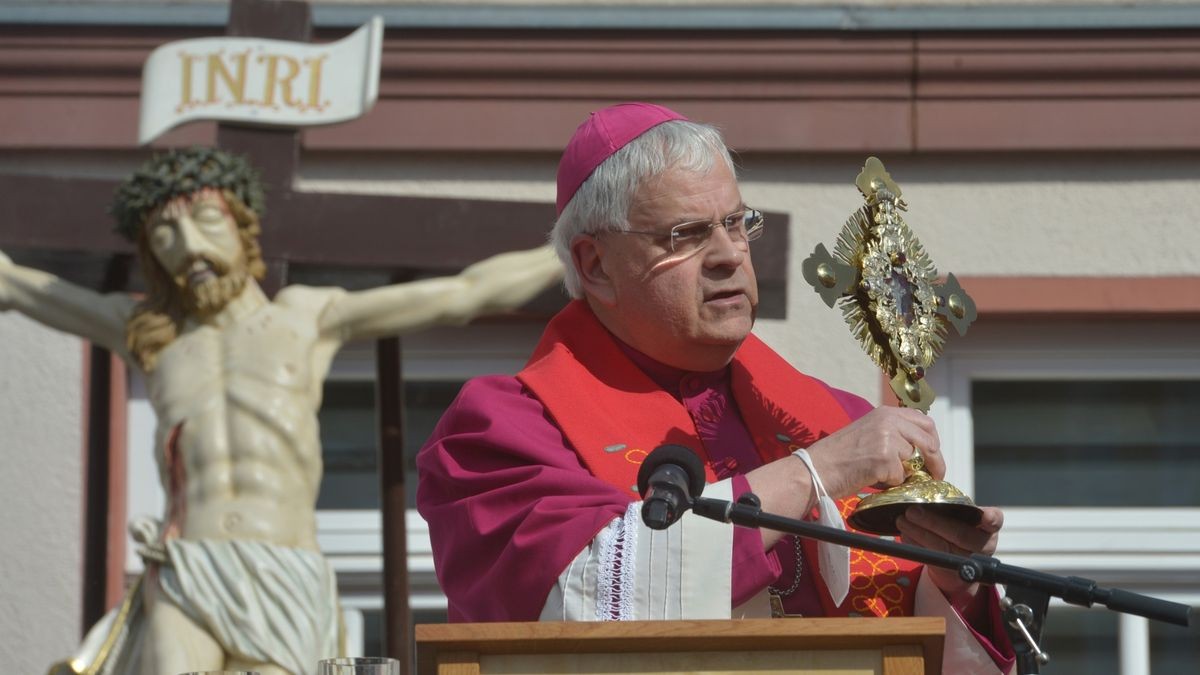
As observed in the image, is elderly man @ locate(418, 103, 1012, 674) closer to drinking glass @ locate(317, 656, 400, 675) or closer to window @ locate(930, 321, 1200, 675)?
drinking glass @ locate(317, 656, 400, 675)

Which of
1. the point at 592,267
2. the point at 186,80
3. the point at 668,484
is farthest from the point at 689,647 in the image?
the point at 186,80

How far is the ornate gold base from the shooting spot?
3420 mm

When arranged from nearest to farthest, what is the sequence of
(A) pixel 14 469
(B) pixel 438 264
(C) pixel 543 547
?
1. (C) pixel 543 547
2. (B) pixel 438 264
3. (A) pixel 14 469

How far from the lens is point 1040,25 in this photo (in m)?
7.43

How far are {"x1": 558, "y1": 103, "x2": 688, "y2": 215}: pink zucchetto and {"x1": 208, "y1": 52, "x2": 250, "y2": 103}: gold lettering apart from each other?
2689mm

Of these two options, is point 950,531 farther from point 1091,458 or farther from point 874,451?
point 1091,458

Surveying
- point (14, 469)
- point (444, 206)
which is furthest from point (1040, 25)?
point (14, 469)

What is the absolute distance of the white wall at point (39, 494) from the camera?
7.27 metres

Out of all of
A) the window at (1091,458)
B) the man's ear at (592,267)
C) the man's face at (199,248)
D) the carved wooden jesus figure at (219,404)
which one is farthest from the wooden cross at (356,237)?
the man's ear at (592,267)

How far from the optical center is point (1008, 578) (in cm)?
295

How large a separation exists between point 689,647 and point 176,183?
331cm

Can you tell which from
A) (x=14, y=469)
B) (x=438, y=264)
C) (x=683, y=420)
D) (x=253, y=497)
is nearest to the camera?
(x=683, y=420)

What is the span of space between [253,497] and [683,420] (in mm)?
2207

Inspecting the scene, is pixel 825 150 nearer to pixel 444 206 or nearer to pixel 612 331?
pixel 444 206
